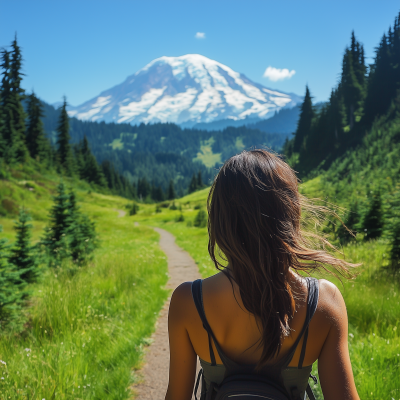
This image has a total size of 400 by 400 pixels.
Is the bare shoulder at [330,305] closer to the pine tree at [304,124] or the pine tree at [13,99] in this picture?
the pine tree at [13,99]

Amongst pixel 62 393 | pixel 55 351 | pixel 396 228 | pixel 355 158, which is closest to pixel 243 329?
pixel 62 393

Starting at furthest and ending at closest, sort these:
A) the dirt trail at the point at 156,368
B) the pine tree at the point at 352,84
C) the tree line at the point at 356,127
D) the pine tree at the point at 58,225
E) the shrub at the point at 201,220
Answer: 1. the pine tree at the point at 352,84
2. the tree line at the point at 356,127
3. the shrub at the point at 201,220
4. the pine tree at the point at 58,225
5. the dirt trail at the point at 156,368

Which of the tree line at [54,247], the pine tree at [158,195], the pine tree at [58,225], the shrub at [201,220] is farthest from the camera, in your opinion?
the pine tree at [158,195]

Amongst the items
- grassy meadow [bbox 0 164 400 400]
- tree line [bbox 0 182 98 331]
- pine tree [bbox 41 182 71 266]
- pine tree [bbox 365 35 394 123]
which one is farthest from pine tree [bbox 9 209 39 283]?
pine tree [bbox 365 35 394 123]

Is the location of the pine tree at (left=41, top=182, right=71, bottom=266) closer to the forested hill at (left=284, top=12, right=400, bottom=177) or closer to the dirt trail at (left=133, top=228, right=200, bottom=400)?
the dirt trail at (left=133, top=228, right=200, bottom=400)

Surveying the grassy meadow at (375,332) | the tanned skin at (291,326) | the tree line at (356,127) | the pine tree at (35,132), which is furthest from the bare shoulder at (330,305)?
the pine tree at (35,132)

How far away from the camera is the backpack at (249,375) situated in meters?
1.41

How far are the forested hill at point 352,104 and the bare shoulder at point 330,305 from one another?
53350 mm

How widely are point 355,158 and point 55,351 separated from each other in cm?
4453

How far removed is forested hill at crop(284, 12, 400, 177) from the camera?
5028cm

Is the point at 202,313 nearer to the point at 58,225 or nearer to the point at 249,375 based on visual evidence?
the point at 249,375

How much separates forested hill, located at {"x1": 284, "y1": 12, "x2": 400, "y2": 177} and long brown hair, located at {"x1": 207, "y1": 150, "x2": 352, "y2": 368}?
53385 millimetres

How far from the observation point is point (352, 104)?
55375 mm

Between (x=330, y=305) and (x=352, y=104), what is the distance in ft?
204
